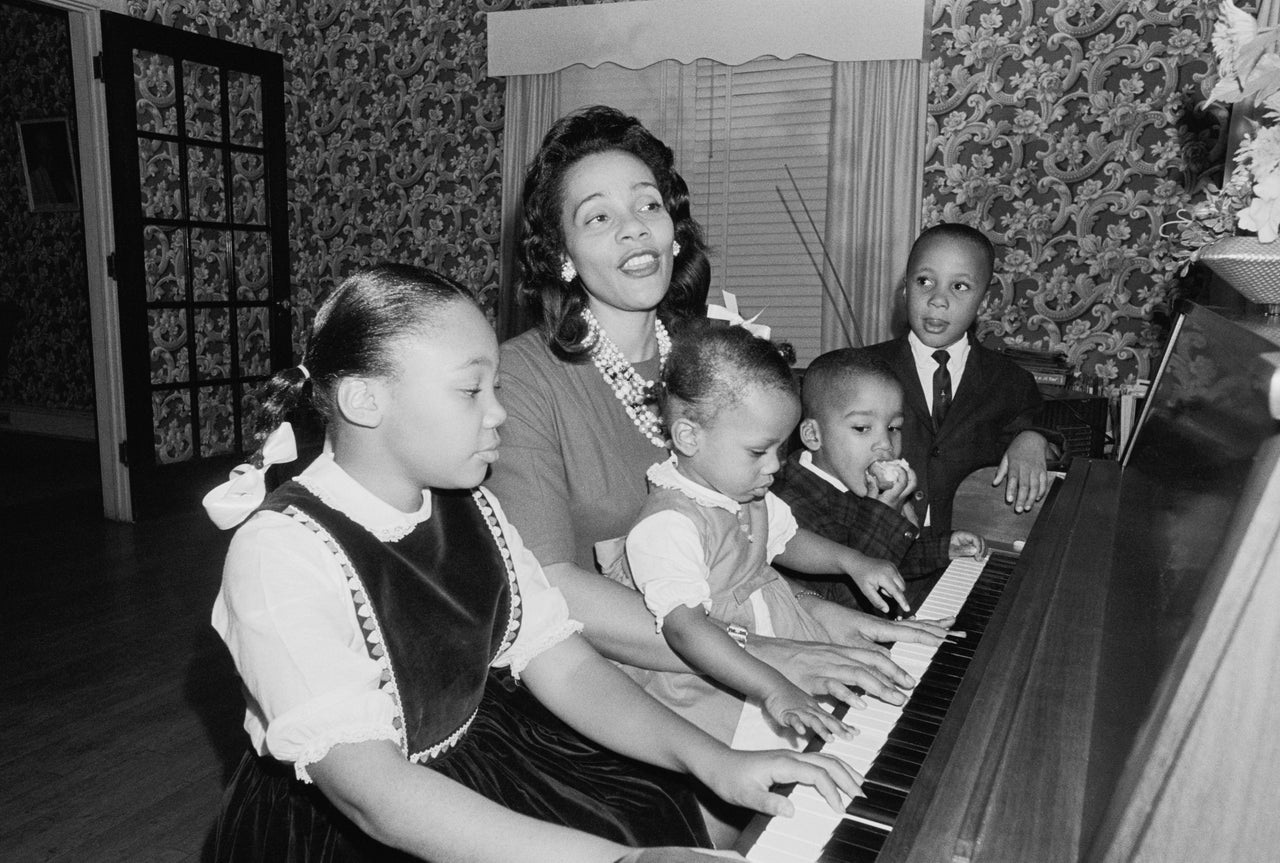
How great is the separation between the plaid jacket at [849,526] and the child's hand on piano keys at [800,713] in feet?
2.77

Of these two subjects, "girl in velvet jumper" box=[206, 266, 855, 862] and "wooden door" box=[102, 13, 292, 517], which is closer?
"girl in velvet jumper" box=[206, 266, 855, 862]

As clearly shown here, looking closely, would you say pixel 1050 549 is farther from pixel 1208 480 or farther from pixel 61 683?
pixel 61 683

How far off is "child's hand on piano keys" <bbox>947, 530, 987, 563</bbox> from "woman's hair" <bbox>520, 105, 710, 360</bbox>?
31.6 inches

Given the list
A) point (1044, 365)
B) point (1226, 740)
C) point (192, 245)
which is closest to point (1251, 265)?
point (1226, 740)

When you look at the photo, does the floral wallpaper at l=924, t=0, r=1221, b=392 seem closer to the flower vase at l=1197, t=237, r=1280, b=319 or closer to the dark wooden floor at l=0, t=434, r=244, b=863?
the flower vase at l=1197, t=237, r=1280, b=319

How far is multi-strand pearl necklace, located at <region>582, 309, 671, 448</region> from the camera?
1.69m

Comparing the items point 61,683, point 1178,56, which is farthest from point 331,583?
point 1178,56

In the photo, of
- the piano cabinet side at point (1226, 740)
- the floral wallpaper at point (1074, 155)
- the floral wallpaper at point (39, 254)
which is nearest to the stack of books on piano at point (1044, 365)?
the floral wallpaper at point (1074, 155)

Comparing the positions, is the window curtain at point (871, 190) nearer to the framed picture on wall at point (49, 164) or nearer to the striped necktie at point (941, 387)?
the striped necktie at point (941, 387)

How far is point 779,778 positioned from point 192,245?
17.2ft

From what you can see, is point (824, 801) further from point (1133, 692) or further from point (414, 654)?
point (414, 654)

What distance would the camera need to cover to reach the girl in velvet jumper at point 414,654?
0.98m

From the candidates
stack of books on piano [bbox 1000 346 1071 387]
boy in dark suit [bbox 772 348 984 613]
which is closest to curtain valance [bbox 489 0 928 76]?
stack of books on piano [bbox 1000 346 1071 387]

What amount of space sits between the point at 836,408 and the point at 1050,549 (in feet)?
2.63
